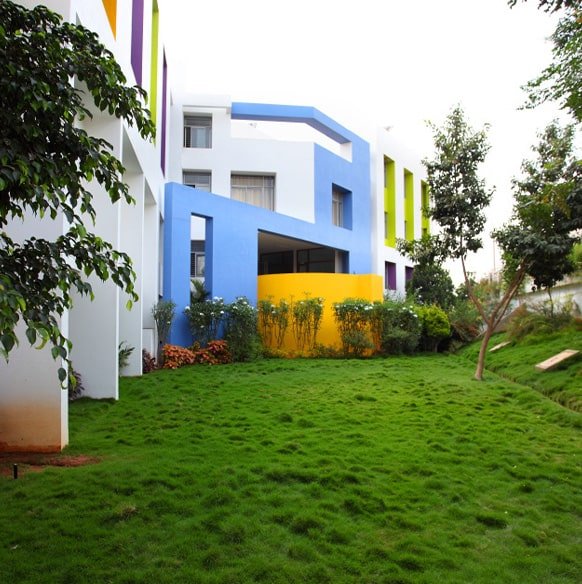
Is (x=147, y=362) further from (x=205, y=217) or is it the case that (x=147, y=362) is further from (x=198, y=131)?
(x=198, y=131)

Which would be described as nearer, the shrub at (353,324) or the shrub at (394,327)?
the shrub at (353,324)

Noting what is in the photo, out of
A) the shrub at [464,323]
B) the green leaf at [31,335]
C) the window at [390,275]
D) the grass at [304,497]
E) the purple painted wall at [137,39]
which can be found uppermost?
the purple painted wall at [137,39]

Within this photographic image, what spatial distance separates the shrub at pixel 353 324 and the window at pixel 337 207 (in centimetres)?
657

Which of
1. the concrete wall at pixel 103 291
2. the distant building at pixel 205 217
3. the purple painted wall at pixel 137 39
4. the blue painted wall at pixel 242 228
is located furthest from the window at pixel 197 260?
the purple painted wall at pixel 137 39

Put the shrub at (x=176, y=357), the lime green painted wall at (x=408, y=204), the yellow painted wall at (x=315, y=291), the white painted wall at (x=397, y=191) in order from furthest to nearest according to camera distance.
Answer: the lime green painted wall at (x=408, y=204) < the white painted wall at (x=397, y=191) < the yellow painted wall at (x=315, y=291) < the shrub at (x=176, y=357)

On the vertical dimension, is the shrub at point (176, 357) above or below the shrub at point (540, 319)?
below

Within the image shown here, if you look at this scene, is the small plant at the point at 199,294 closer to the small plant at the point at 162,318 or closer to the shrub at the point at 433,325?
the small plant at the point at 162,318

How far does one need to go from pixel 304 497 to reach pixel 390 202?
Answer: 2068cm

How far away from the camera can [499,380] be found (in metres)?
10.5

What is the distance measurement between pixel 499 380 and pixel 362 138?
1410 centimetres

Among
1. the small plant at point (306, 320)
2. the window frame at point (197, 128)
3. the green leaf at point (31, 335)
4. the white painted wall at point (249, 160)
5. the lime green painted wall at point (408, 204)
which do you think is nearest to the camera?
the green leaf at point (31, 335)

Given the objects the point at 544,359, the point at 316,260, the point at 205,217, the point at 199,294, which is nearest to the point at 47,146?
the point at 544,359

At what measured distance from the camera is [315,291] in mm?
15242

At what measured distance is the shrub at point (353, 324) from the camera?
14789 mm
